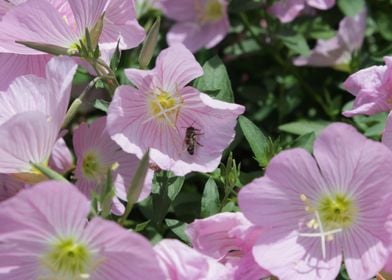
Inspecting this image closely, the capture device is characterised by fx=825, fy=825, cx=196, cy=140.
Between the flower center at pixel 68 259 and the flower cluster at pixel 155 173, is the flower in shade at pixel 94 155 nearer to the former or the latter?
the flower cluster at pixel 155 173

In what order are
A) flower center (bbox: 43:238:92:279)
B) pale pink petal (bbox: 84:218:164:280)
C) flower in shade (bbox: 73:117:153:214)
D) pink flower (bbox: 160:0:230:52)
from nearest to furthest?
pale pink petal (bbox: 84:218:164:280) < flower center (bbox: 43:238:92:279) < flower in shade (bbox: 73:117:153:214) < pink flower (bbox: 160:0:230:52)

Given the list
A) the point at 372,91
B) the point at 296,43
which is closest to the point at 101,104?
the point at 372,91

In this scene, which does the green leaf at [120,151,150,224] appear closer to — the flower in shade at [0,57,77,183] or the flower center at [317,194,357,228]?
the flower in shade at [0,57,77,183]

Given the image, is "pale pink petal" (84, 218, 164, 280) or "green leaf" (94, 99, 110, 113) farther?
"green leaf" (94, 99, 110, 113)

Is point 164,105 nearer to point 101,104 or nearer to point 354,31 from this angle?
point 101,104

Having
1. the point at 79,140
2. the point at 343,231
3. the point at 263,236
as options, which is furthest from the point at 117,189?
the point at 343,231

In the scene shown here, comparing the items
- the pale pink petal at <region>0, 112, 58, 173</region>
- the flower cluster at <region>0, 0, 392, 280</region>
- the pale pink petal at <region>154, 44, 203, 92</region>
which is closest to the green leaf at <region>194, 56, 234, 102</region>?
the flower cluster at <region>0, 0, 392, 280</region>

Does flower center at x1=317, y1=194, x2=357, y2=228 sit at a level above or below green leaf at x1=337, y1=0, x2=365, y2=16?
above
